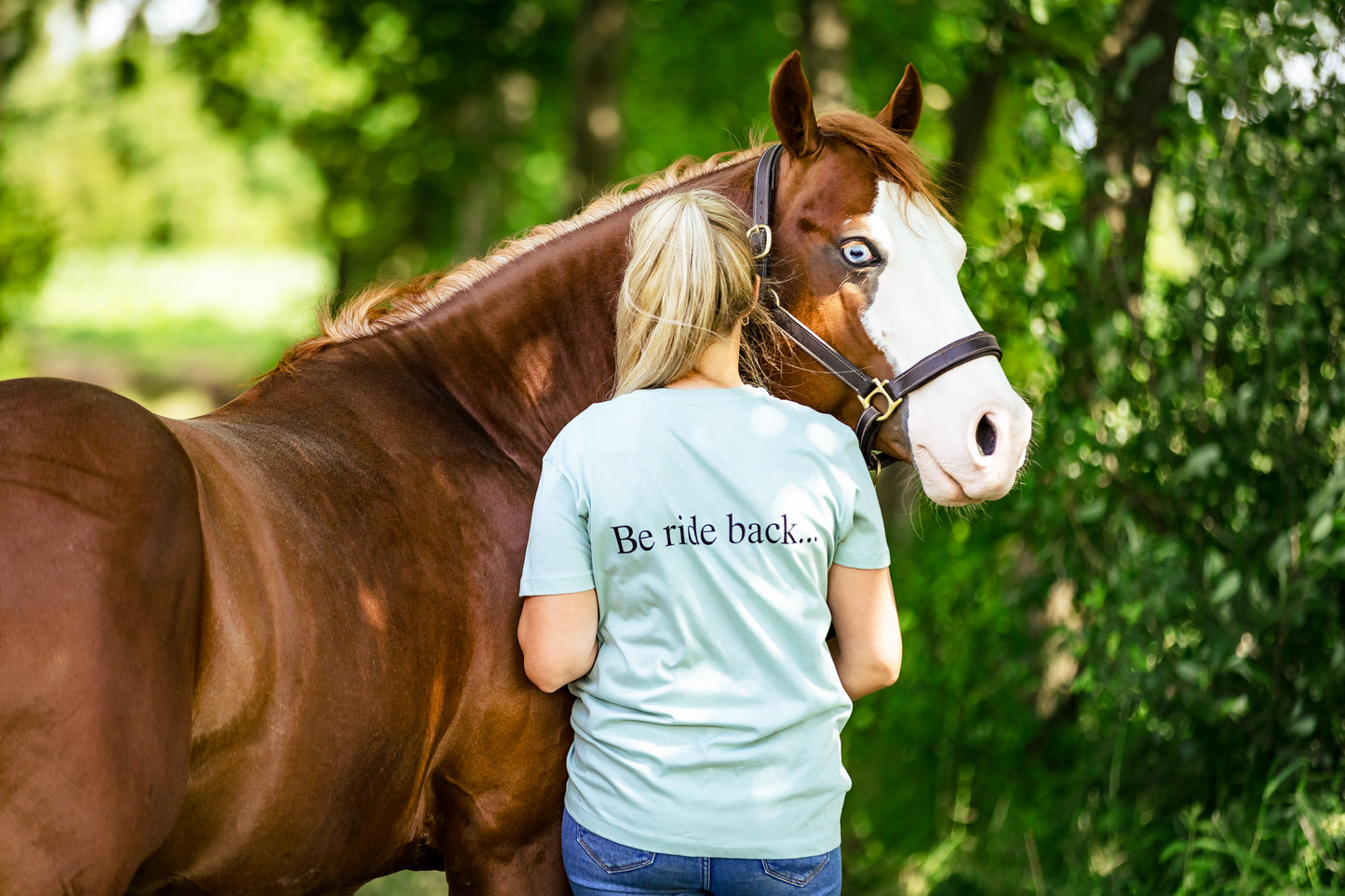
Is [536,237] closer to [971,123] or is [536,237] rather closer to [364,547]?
[364,547]

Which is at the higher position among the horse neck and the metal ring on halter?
the metal ring on halter

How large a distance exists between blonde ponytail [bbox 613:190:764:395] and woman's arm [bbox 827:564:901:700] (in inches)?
20.1

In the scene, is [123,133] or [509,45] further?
[123,133]

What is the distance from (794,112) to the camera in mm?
2635

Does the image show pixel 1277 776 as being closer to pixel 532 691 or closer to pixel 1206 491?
pixel 1206 491

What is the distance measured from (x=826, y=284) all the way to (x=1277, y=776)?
7.61ft

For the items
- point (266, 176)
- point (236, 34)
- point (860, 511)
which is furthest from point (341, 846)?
point (266, 176)

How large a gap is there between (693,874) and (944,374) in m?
1.14

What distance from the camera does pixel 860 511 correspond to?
82.8 inches

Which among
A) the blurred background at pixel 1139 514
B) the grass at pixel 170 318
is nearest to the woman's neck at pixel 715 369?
the blurred background at pixel 1139 514

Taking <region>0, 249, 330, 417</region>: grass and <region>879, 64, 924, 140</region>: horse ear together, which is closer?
<region>879, 64, 924, 140</region>: horse ear

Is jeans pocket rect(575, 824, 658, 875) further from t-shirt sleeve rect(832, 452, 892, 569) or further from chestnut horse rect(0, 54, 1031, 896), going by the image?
t-shirt sleeve rect(832, 452, 892, 569)

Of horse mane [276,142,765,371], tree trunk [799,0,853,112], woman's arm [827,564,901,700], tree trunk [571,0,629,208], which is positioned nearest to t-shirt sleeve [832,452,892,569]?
woman's arm [827,564,901,700]

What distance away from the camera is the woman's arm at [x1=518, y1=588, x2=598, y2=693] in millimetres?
2109
